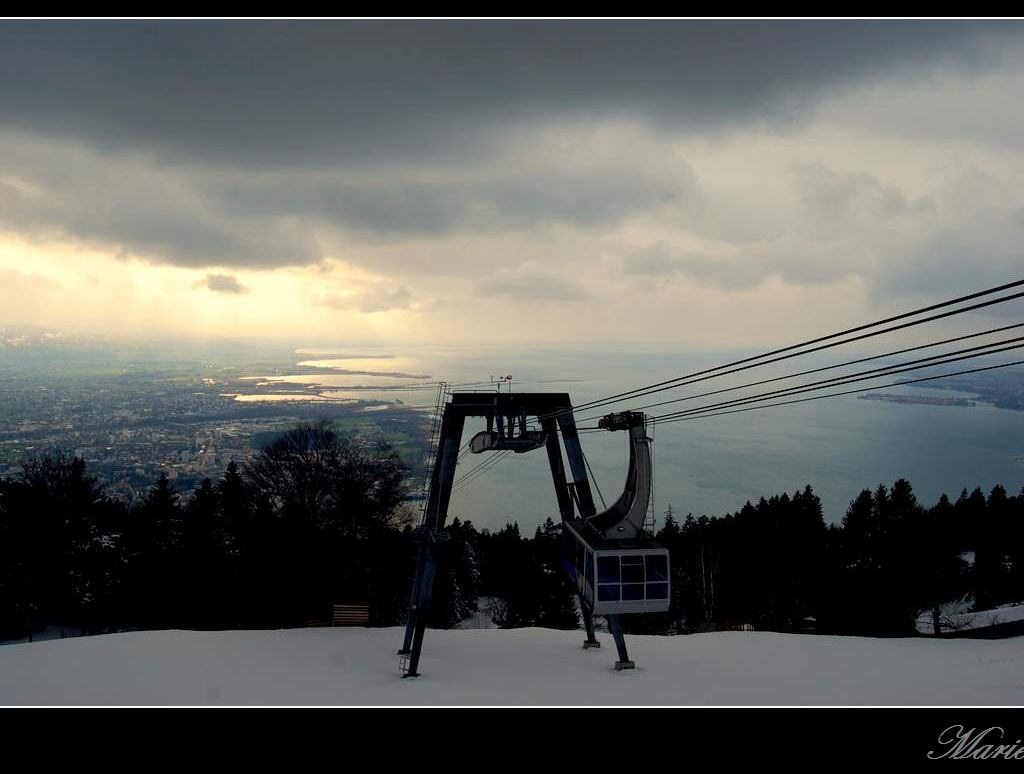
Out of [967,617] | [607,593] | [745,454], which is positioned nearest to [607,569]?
[607,593]

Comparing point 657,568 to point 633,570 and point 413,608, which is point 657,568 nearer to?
point 633,570

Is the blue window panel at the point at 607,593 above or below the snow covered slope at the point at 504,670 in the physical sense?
above

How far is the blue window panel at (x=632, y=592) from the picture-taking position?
1409 cm

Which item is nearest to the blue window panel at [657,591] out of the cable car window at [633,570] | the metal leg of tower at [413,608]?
the cable car window at [633,570]

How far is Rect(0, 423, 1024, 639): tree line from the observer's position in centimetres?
2745

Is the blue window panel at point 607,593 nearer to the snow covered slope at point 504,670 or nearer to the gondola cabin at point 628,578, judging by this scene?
the gondola cabin at point 628,578

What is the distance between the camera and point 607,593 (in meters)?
14.0

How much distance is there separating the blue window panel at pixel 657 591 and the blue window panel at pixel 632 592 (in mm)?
200

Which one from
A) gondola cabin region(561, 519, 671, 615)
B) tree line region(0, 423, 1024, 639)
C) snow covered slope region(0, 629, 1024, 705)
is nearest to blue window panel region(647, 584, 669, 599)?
gondola cabin region(561, 519, 671, 615)

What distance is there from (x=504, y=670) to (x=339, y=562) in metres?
14.8

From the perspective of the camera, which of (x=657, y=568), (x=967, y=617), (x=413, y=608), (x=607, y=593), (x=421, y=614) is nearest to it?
(x=607, y=593)

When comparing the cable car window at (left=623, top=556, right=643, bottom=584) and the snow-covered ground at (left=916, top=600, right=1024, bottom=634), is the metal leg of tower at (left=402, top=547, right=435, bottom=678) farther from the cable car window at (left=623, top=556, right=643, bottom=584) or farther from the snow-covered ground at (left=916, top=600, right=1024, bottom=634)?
the snow-covered ground at (left=916, top=600, right=1024, bottom=634)

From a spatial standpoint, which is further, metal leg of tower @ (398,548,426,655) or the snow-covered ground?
the snow-covered ground

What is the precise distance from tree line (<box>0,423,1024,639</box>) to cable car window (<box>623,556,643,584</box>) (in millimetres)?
11009
